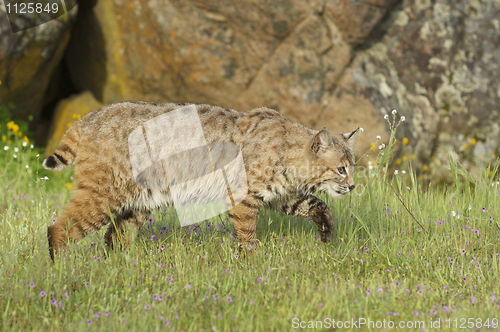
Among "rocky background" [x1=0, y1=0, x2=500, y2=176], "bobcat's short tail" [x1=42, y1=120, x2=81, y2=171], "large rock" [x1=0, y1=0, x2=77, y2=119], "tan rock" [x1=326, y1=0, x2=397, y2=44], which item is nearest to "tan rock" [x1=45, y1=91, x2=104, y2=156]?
"large rock" [x1=0, y1=0, x2=77, y2=119]

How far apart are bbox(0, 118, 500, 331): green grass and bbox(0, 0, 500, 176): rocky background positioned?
7.08 feet

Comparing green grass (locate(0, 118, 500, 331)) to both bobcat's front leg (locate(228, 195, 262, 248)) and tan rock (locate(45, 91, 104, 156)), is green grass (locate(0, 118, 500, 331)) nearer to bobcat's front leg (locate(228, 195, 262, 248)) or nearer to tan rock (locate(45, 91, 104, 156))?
bobcat's front leg (locate(228, 195, 262, 248))

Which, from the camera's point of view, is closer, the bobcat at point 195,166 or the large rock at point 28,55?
the bobcat at point 195,166

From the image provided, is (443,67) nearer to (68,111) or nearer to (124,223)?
(124,223)

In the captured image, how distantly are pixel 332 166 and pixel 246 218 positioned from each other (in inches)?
34.5

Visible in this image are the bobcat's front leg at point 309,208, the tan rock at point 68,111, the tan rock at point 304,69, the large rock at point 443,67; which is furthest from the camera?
the tan rock at point 68,111

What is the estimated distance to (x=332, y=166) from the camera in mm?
3781

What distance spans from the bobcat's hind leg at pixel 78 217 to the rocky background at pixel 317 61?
3.24 meters

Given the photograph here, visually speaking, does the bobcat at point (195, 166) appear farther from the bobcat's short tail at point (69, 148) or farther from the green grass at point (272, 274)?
the green grass at point (272, 274)

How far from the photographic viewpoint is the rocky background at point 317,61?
612 centimetres

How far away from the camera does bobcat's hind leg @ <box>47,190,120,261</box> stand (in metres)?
3.42

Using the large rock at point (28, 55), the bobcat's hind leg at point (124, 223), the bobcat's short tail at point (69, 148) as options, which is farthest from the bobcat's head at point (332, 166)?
the large rock at point (28, 55)

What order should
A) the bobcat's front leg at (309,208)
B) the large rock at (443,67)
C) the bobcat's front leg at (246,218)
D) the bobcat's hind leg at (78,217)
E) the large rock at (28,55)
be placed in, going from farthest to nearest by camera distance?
1. the large rock at (443,67)
2. the large rock at (28,55)
3. the bobcat's front leg at (309,208)
4. the bobcat's front leg at (246,218)
5. the bobcat's hind leg at (78,217)

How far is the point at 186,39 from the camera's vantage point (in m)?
6.16
